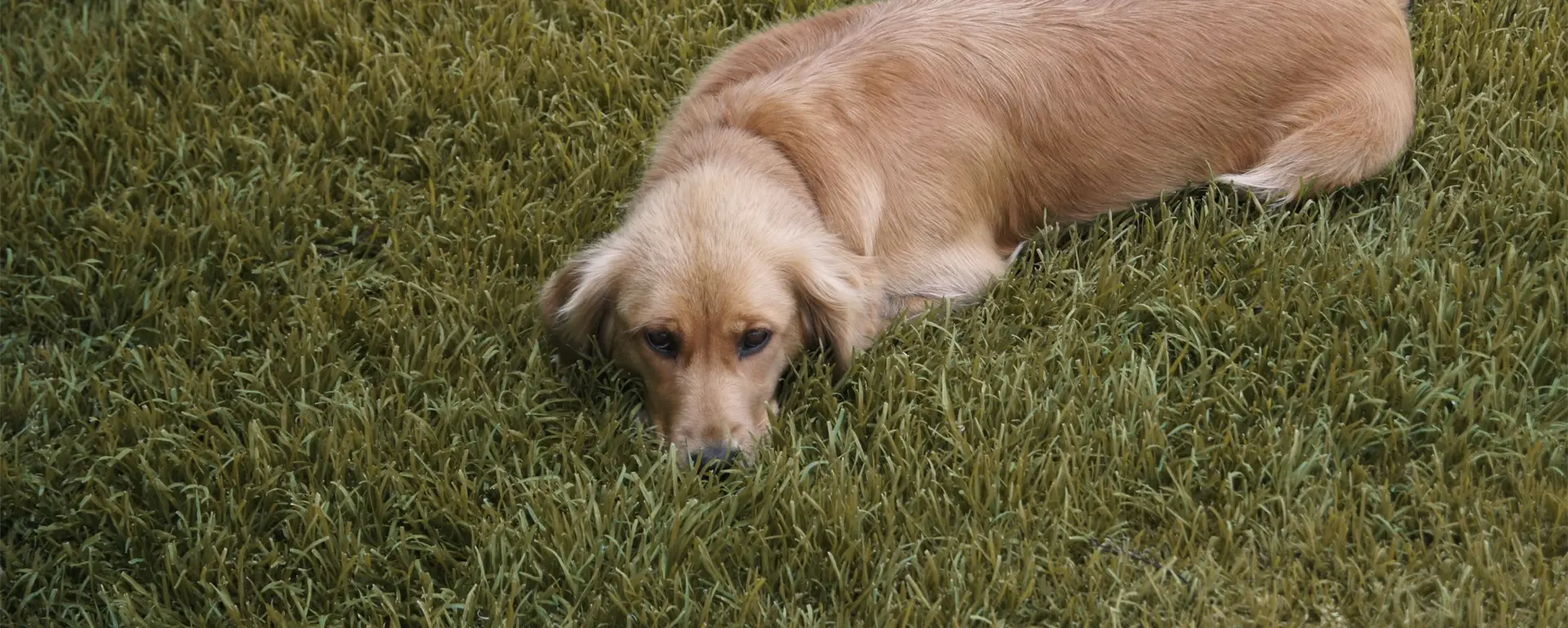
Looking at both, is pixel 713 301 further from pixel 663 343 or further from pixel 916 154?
pixel 916 154

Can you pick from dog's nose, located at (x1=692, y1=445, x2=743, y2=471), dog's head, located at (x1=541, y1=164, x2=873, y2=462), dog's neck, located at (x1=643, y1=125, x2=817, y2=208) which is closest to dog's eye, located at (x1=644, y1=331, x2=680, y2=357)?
dog's head, located at (x1=541, y1=164, x2=873, y2=462)

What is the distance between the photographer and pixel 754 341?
3488 mm

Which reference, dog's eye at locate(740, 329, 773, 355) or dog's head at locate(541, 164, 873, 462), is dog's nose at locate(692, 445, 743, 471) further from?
dog's eye at locate(740, 329, 773, 355)

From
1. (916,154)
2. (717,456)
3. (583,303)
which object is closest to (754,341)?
(717,456)

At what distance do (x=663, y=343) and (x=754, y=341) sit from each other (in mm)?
221

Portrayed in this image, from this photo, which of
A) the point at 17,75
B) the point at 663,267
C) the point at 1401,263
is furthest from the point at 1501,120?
the point at 17,75

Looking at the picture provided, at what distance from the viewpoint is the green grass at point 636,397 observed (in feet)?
10.1

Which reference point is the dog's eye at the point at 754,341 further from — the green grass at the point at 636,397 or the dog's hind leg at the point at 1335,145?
the dog's hind leg at the point at 1335,145

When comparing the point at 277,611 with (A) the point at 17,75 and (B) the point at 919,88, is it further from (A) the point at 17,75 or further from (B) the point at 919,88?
(A) the point at 17,75

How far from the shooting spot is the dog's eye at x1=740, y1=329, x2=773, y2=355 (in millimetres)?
3469

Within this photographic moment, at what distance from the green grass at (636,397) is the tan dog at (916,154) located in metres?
0.14

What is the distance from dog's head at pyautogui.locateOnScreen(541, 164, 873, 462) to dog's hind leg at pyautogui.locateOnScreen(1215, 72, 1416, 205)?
53.9 inches

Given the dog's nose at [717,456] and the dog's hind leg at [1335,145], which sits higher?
the dog's hind leg at [1335,145]

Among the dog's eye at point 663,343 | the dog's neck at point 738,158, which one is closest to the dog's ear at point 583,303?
the dog's eye at point 663,343
